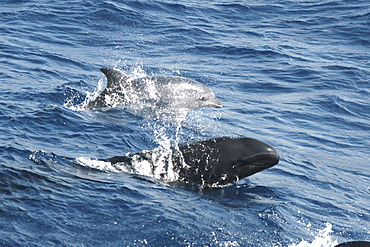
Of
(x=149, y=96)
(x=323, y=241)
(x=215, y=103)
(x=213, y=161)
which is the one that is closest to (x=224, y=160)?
(x=213, y=161)

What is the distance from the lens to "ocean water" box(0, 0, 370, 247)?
30.1 ft

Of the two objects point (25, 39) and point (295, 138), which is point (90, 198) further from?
point (25, 39)

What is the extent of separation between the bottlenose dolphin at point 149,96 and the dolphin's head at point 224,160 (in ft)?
16.4

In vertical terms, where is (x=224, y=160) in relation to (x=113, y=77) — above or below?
above

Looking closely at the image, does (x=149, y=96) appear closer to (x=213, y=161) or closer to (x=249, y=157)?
(x=213, y=161)

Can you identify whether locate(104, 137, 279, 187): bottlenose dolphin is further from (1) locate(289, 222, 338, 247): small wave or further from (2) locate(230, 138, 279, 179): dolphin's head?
(1) locate(289, 222, 338, 247): small wave

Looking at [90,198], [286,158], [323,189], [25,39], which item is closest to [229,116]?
[286,158]

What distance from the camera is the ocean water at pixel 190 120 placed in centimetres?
917

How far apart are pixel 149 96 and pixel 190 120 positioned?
52.2 inches


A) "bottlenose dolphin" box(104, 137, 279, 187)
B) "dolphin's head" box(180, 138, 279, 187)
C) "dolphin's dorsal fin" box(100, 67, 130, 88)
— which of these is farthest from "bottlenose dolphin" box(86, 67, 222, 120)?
"dolphin's head" box(180, 138, 279, 187)

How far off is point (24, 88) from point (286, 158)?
24.7ft

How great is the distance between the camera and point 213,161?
1087cm

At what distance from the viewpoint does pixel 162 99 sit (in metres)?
16.8

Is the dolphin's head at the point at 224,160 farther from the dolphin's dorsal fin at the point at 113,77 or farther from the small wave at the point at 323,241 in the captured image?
the dolphin's dorsal fin at the point at 113,77
